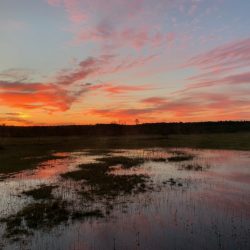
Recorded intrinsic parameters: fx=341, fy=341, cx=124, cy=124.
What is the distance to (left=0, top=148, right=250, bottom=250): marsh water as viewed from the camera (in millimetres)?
16594

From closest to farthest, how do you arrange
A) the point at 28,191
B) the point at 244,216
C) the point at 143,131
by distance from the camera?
the point at 244,216, the point at 28,191, the point at 143,131

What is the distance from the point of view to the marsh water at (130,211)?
54.4 feet

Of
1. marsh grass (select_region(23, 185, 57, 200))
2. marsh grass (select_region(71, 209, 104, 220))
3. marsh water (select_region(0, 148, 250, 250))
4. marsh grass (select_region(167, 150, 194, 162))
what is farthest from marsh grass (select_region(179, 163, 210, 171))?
marsh grass (select_region(71, 209, 104, 220))

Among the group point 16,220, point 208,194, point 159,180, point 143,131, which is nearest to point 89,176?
point 159,180

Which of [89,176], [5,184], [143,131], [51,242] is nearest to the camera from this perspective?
[51,242]

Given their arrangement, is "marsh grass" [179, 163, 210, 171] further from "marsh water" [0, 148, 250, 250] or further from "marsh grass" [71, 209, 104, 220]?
"marsh grass" [71, 209, 104, 220]

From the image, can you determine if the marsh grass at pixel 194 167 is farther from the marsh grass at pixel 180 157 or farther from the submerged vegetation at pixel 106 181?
the marsh grass at pixel 180 157

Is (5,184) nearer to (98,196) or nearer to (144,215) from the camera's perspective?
(98,196)

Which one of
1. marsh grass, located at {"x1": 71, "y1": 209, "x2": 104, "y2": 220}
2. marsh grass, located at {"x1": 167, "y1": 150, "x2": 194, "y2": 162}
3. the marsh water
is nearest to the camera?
the marsh water

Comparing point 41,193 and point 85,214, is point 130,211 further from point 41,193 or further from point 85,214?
point 41,193

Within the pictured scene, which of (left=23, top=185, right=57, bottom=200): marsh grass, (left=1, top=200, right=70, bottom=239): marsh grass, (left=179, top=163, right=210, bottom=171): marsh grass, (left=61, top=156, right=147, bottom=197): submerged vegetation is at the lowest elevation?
(left=1, top=200, right=70, bottom=239): marsh grass

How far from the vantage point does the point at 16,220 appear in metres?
19.8

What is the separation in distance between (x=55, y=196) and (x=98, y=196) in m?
3.33

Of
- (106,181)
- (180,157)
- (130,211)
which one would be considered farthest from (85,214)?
(180,157)
